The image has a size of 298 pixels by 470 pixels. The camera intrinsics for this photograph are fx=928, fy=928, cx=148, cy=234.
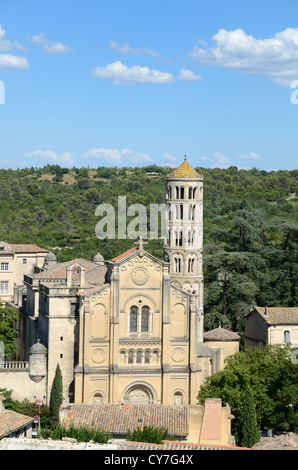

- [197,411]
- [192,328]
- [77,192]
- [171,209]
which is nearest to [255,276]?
[171,209]

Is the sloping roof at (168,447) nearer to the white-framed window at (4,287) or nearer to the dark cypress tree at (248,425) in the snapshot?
the dark cypress tree at (248,425)

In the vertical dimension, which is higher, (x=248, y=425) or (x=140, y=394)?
(x=140, y=394)

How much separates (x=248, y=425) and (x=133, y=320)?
44.4 feet

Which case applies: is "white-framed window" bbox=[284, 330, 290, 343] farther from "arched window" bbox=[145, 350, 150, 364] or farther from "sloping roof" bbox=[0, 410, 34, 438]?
"sloping roof" bbox=[0, 410, 34, 438]

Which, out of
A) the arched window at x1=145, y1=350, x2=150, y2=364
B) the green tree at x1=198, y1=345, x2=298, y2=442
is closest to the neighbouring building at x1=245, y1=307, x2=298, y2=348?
the green tree at x1=198, y1=345, x2=298, y2=442

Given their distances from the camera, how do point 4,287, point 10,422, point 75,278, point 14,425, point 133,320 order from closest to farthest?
point 14,425
point 10,422
point 133,320
point 75,278
point 4,287

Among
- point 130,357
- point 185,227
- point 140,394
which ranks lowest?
point 140,394

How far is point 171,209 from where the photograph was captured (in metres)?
68.2

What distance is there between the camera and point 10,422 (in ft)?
152

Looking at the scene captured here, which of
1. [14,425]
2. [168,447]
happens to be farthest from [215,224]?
[168,447]

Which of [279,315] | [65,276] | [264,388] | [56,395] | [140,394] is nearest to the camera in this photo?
[264,388]

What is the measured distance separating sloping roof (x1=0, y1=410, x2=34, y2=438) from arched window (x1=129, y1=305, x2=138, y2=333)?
45.2 feet

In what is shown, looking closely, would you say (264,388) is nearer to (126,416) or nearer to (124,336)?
(126,416)

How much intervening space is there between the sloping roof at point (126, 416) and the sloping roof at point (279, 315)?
53.7 feet
